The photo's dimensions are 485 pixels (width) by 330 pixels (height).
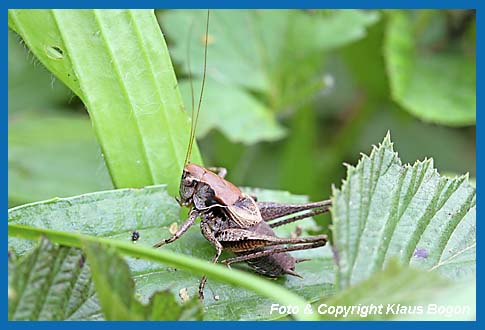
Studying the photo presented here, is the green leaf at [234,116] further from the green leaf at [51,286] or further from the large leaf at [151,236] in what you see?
A: the green leaf at [51,286]

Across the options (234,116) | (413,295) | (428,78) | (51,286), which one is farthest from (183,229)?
(428,78)

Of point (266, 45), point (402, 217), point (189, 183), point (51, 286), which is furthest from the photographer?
point (266, 45)

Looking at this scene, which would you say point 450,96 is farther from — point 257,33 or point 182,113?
point 182,113

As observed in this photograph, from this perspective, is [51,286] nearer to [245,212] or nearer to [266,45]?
[245,212]

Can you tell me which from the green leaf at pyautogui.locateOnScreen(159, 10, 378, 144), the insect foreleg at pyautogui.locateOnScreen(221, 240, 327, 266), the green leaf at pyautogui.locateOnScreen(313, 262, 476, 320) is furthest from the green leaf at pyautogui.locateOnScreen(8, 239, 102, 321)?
the green leaf at pyautogui.locateOnScreen(159, 10, 378, 144)

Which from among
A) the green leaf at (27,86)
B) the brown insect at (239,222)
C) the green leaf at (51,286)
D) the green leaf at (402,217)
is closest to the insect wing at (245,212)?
the brown insect at (239,222)
